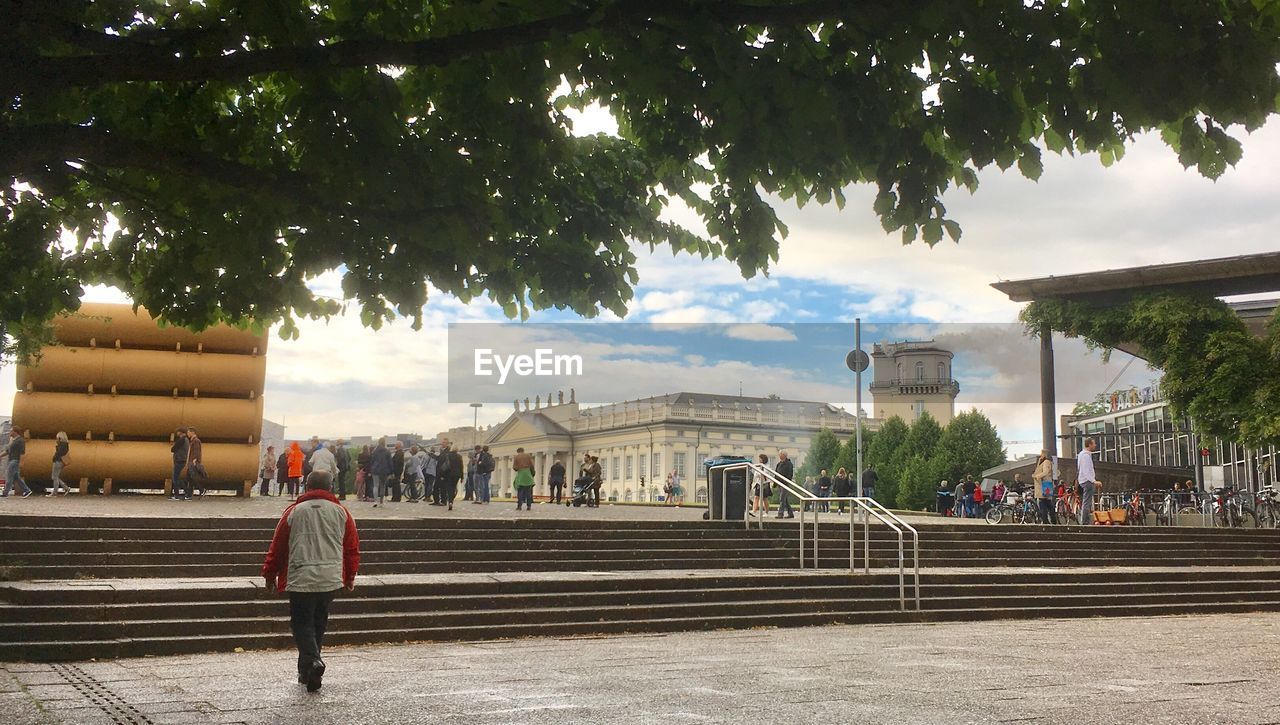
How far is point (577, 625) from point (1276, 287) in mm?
23003

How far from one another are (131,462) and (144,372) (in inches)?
76.5

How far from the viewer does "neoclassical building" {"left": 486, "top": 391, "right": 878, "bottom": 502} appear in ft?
355

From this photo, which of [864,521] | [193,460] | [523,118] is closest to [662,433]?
[193,460]

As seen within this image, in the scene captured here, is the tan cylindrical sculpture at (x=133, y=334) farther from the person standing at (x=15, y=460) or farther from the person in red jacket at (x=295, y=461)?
the person in red jacket at (x=295, y=461)

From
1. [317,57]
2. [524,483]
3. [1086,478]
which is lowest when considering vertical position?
[524,483]

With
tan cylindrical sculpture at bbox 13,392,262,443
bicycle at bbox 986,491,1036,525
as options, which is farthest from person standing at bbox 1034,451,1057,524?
tan cylindrical sculpture at bbox 13,392,262,443

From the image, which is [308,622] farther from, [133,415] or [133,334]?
[133,334]

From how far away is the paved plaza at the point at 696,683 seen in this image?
6859mm

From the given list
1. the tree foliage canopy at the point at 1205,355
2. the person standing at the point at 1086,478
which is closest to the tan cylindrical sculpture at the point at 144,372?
the person standing at the point at 1086,478

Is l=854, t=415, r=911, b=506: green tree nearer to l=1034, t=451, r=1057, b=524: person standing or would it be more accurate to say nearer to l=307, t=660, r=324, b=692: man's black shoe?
l=1034, t=451, r=1057, b=524: person standing

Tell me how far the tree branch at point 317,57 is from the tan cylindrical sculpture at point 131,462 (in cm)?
2177

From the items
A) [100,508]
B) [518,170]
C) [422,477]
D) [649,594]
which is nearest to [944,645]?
[649,594]

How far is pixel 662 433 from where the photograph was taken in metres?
108

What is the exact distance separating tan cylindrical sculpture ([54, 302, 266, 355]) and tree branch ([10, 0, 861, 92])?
2060 centimetres
